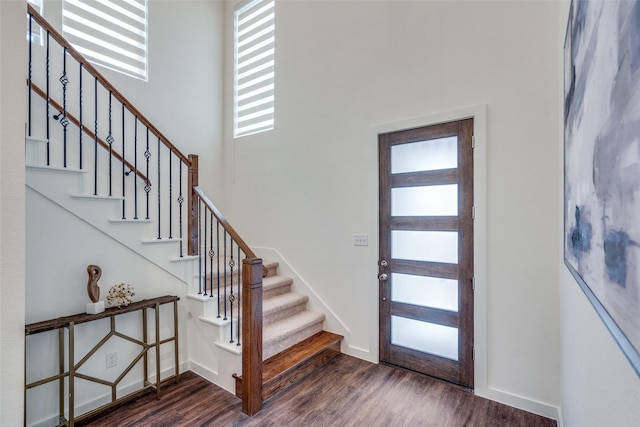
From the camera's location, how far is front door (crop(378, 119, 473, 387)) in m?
2.65

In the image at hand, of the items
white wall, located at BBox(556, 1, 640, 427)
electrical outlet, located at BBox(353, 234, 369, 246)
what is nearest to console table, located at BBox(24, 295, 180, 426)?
electrical outlet, located at BBox(353, 234, 369, 246)

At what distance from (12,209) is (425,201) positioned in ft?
9.18

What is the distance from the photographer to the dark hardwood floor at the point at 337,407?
2.25m

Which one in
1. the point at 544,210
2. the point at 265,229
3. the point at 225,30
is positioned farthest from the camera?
the point at 225,30

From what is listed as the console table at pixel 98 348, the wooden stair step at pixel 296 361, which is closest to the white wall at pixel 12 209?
the console table at pixel 98 348

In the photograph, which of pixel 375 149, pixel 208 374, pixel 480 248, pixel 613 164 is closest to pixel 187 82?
pixel 375 149

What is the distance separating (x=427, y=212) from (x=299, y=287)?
71.0 inches

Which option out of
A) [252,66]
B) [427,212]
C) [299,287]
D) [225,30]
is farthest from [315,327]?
[225,30]

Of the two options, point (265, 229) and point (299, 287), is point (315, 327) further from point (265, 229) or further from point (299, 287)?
point (265, 229)

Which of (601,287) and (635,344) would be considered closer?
(635,344)

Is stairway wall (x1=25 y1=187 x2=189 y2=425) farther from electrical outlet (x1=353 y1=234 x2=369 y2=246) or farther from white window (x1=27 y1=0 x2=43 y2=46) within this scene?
electrical outlet (x1=353 y1=234 x2=369 y2=246)

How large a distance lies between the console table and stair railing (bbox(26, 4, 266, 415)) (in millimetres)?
498

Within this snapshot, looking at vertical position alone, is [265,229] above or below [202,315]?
above

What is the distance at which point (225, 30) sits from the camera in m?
4.61
